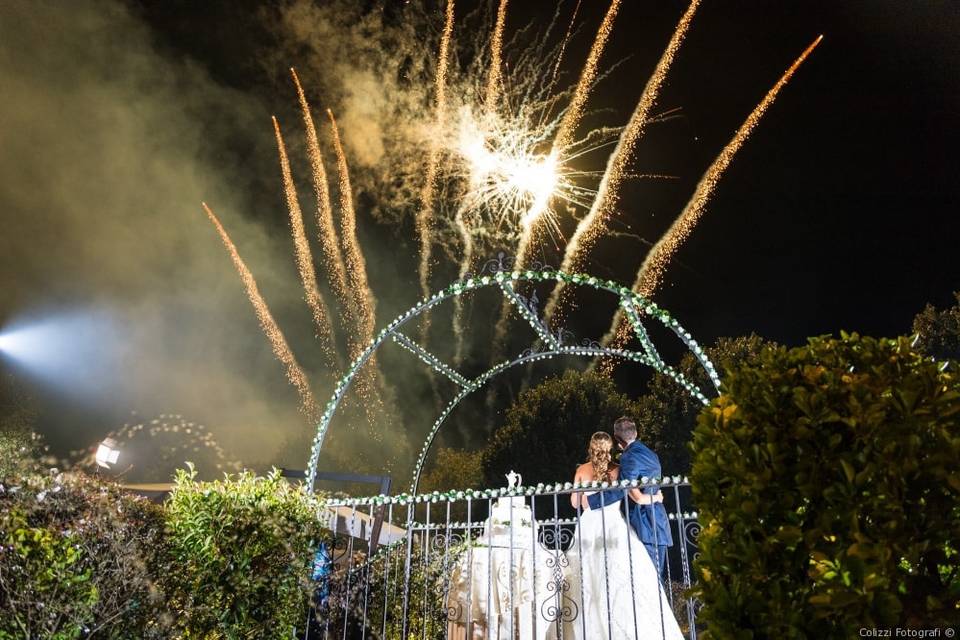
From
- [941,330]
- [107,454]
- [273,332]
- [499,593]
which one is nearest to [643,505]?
[499,593]

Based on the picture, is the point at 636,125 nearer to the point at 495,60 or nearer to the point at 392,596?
the point at 495,60

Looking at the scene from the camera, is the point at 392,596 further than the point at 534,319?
No

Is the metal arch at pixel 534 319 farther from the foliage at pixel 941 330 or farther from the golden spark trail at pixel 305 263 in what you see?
the foliage at pixel 941 330

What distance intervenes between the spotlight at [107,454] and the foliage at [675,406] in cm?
1916

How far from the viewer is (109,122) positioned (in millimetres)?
25062

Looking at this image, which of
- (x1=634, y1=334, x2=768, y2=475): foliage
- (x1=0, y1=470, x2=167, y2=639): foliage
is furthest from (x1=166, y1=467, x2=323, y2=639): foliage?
(x1=634, y1=334, x2=768, y2=475): foliage

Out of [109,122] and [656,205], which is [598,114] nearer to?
[656,205]

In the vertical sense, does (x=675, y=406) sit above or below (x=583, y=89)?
below

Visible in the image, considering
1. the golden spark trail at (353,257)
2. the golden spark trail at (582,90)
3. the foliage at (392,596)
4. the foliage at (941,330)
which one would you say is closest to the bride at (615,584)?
the foliage at (392,596)

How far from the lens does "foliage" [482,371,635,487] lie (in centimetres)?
2731

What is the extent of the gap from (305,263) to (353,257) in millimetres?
4151

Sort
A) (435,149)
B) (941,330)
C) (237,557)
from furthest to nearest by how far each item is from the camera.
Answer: (941,330), (435,149), (237,557)

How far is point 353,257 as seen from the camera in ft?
79.6

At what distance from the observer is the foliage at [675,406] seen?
84.4 feet
